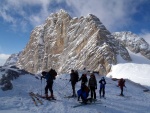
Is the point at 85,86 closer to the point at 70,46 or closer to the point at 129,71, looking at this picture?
the point at 129,71

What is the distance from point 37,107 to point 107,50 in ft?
255

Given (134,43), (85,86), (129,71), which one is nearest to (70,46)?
(129,71)

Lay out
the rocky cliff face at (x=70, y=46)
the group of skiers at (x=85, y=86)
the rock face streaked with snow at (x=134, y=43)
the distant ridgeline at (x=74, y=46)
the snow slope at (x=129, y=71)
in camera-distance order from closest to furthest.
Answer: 1. the group of skiers at (x=85, y=86)
2. the snow slope at (x=129, y=71)
3. the rocky cliff face at (x=70, y=46)
4. the distant ridgeline at (x=74, y=46)
5. the rock face streaked with snow at (x=134, y=43)

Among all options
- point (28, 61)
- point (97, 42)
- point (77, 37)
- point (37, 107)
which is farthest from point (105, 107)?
point (28, 61)

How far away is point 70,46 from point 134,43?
5601 centimetres

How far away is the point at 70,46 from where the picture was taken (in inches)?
4769

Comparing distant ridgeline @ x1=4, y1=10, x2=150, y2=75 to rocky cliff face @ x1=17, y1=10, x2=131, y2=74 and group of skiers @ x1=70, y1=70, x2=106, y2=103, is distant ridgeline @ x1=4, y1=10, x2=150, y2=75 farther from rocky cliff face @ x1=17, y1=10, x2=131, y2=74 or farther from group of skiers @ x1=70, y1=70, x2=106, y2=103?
group of skiers @ x1=70, y1=70, x2=106, y2=103

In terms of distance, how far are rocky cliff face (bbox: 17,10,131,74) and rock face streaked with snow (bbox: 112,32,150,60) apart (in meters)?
43.7

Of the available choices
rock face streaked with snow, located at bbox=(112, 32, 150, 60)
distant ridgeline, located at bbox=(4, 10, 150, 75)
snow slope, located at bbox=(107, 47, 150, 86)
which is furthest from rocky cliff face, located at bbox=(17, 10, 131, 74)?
rock face streaked with snow, located at bbox=(112, 32, 150, 60)

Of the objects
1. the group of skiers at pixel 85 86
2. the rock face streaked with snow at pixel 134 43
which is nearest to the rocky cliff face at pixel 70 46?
the rock face streaked with snow at pixel 134 43

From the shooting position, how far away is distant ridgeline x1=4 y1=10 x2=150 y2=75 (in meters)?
94.6

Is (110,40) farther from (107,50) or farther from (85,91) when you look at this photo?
(85,91)

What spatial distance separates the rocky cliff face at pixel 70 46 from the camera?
9425 cm

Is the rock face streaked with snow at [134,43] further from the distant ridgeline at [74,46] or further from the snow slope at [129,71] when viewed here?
the snow slope at [129,71]
